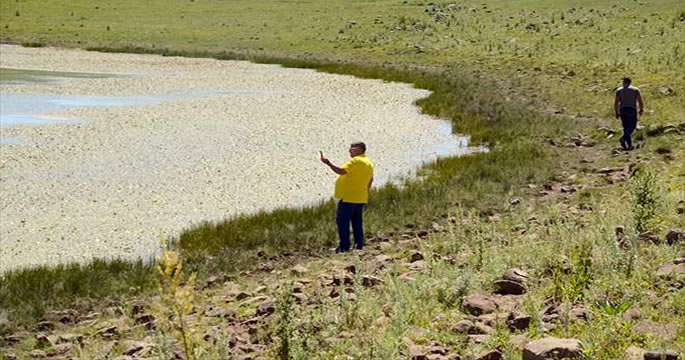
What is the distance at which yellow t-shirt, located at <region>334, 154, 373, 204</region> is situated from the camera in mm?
Answer: 14023

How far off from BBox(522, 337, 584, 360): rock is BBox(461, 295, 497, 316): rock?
181 centimetres

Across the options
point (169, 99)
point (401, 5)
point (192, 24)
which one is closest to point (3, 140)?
point (169, 99)

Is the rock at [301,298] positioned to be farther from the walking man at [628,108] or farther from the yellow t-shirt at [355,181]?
the walking man at [628,108]

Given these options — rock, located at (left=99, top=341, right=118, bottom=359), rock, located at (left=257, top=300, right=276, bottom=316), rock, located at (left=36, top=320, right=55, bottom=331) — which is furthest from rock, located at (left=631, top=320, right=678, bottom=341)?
rock, located at (left=36, top=320, right=55, bottom=331)

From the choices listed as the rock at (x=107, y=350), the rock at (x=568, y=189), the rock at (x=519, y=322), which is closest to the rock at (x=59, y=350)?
the rock at (x=107, y=350)

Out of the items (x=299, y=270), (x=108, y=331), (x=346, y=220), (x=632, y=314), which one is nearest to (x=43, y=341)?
(x=108, y=331)

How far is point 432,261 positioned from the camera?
37.9ft

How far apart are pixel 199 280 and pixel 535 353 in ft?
22.4

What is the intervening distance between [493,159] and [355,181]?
9094 millimetres

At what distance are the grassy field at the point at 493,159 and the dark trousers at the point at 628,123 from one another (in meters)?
0.42

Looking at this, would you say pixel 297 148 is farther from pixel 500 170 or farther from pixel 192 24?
pixel 192 24

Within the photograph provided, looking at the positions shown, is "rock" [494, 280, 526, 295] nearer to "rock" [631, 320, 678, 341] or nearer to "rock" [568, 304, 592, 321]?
"rock" [568, 304, 592, 321]

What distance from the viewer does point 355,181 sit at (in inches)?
555

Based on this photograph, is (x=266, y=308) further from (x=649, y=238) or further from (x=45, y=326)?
(x=649, y=238)
